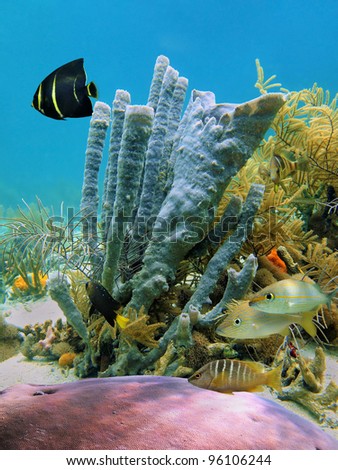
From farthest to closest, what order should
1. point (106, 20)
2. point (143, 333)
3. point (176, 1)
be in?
1. point (106, 20)
2. point (176, 1)
3. point (143, 333)

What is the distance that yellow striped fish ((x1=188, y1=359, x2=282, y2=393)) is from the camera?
4.89ft

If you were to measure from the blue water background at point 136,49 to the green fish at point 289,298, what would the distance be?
86.7m

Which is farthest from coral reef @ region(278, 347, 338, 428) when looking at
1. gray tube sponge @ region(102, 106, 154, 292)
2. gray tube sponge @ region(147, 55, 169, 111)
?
gray tube sponge @ region(147, 55, 169, 111)

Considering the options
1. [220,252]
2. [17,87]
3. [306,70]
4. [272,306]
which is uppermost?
[17,87]

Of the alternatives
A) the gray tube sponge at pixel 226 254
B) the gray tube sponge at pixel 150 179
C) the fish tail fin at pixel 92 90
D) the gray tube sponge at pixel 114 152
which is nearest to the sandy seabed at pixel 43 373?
the gray tube sponge at pixel 226 254

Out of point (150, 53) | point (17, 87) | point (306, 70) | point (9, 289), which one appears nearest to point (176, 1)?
point (150, 53)

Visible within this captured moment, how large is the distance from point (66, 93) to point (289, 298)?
78.9 inches

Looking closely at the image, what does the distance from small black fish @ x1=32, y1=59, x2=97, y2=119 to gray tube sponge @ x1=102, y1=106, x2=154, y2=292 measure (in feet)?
1.11

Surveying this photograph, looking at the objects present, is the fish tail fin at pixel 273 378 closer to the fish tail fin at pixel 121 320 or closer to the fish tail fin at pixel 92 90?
the fish tail fin at pixel 121 320

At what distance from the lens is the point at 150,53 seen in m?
112

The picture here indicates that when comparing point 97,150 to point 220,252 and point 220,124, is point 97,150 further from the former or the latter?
point 220,252

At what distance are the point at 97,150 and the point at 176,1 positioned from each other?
11526 cm

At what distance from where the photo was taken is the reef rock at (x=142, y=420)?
113 centimetres

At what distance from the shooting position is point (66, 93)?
Result: 2287mm
